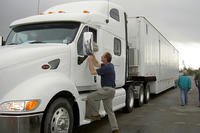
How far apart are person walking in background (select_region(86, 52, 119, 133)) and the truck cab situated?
196mm

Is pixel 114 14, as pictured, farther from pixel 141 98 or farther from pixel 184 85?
pixel 184 85

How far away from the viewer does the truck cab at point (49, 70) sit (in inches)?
197

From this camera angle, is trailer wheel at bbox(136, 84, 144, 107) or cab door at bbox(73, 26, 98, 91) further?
trailer wheel at bbox(136, 84, 144, 107)

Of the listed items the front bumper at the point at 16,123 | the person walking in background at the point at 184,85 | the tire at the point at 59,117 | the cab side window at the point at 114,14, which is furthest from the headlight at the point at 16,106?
the person walking in background at the point at 184,85

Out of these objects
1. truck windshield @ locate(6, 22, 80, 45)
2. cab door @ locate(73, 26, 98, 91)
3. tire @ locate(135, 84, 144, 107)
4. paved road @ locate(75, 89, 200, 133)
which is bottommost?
paved road @ locate(75, 89, 200, 133)

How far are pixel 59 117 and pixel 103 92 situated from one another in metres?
1.56

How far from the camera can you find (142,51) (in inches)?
492

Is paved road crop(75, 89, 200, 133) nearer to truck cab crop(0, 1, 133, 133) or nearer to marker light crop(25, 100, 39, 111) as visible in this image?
truck cab crop(0, 1, 133, 133)

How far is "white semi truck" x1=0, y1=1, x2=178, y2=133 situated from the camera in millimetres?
5012

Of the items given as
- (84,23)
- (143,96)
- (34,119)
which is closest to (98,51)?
(84,23)

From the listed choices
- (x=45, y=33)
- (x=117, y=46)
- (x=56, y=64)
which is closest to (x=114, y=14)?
(x=117, y=46)

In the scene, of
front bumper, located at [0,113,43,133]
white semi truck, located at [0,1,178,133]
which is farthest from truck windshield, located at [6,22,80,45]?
front bumper, located at [0,113,43,133]

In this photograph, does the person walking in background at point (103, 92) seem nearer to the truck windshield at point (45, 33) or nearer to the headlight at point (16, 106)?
the truck windshield at point (45, 33)

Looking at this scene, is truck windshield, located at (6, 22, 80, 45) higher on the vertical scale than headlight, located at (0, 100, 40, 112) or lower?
higher
